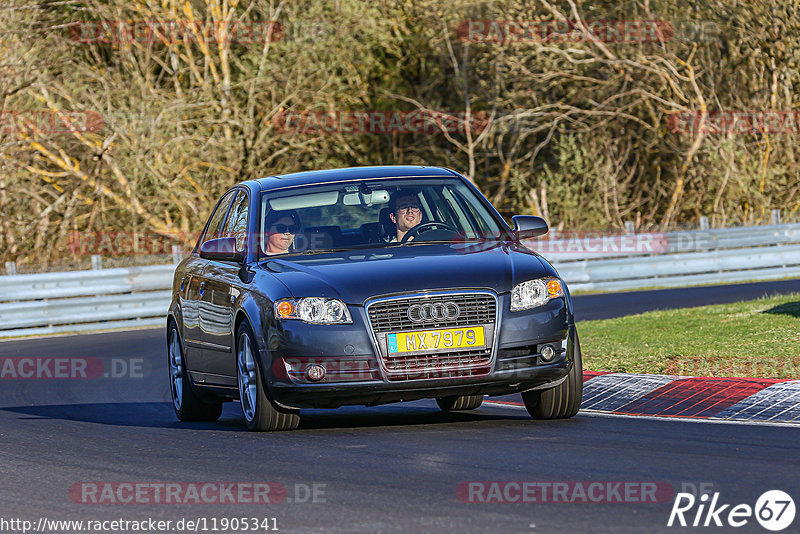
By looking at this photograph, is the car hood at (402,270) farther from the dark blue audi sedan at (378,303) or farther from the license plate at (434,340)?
the license plate at (434,340)

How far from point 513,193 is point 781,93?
7.31 meters

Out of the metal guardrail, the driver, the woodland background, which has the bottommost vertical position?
the metal guardrail

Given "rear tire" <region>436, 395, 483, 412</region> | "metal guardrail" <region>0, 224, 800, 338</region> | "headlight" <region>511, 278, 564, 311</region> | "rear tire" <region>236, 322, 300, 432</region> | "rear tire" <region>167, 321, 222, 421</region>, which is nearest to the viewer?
"headlight" <region>511, 278, 564, 311</region>

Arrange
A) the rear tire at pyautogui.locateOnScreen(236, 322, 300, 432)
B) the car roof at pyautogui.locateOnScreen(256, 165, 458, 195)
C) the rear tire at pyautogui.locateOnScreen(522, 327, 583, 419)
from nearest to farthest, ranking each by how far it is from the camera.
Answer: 1. the rear tire at pyautogui.locateOnScreen(236, 322, 300, 432)
2. the rear tire at pyautogui.locateOnScreen(522, 327, 583, 419)
3. the car roof at pyautogui.locateOnScreen(256, 165, 458, 195)

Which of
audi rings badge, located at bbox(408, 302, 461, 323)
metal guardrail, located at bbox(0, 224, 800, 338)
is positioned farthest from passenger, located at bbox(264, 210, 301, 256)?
metal guardrail, located at bbox(0, 224, 800, 338)

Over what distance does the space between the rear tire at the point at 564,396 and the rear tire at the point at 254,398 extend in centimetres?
158

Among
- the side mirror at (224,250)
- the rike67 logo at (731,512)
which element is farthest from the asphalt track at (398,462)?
the side mirror at (224,250)

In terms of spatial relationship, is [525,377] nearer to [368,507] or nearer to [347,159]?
[368,507]

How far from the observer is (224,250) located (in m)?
9.73

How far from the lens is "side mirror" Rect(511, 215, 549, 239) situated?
9750 millimetres

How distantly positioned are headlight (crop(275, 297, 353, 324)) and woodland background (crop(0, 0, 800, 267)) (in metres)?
20.5

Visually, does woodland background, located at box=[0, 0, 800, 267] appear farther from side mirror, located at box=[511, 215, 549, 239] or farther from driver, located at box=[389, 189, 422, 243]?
side mirror, located at box=[511, 215, 549, 239]

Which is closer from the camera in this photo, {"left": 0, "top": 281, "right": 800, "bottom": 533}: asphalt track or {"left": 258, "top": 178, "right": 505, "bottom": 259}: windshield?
{"left": 0, "top": 281, "right": 800, "bottom": 533}: asphalt track

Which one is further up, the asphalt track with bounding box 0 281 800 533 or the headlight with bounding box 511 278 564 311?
the headlight with bounding box 511 278 564 311
